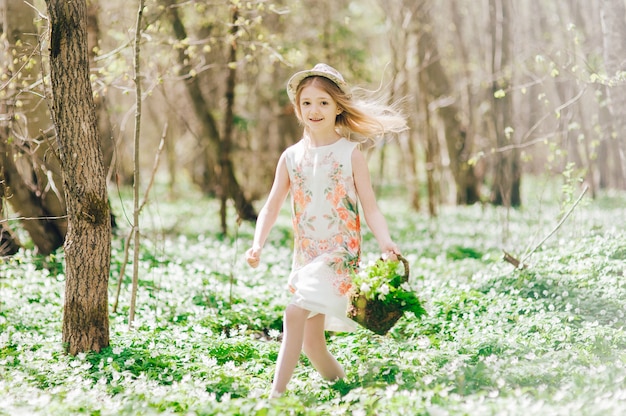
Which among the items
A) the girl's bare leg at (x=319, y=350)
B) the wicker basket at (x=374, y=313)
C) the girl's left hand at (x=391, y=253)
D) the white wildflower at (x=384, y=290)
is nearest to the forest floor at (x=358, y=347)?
the girl's bare leg at (x=319, y=350)

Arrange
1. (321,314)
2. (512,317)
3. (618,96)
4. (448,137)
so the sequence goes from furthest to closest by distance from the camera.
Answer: (448,137) → (618,96) → (512,317) → (321,314)

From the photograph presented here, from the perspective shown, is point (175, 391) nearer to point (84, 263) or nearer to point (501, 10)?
point (84, 263)

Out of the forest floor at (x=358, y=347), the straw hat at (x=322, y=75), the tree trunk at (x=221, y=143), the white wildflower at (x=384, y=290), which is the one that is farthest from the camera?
the tree trunk at (x=221, y=143)

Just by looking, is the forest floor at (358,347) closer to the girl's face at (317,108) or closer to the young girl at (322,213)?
the young girl at (322,213)

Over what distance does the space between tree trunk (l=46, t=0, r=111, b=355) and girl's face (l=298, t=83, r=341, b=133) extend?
1539mm

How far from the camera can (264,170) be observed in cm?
2047

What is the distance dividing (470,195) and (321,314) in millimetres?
14863

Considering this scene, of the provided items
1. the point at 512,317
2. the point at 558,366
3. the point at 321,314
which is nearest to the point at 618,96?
the point at 512,317

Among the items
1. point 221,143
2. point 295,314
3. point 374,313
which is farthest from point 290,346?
point 221,143

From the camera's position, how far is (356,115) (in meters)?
4.88

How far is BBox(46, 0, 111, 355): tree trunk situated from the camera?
477cm

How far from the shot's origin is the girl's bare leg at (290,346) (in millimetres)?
4289

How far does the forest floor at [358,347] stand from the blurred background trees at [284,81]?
44.4 inches

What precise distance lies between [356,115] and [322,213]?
30.9 inches
